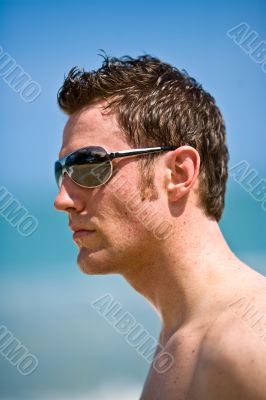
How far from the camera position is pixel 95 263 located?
3904mm

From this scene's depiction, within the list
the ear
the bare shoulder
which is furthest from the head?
the bare shoulder

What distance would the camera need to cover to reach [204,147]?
159 inches

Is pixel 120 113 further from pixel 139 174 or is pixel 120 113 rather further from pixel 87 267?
pixel 87 267

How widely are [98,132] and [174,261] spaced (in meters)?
0.95

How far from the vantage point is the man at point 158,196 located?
11.3ft

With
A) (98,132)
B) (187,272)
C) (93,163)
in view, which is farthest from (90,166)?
(187,272)

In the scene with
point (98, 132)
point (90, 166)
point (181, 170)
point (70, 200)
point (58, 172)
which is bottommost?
point (70, 200)

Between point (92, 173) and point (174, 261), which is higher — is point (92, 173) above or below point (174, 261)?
above

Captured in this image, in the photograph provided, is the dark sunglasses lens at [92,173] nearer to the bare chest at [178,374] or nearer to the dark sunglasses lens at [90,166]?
the dark sunglasses lens at [90,166]

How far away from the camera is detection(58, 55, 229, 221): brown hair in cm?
400

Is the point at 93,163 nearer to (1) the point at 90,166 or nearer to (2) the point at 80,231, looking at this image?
(1) the point at 90,166

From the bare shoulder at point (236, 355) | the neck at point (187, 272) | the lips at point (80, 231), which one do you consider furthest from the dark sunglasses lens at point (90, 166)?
the bare shoulder at point (236, 355)

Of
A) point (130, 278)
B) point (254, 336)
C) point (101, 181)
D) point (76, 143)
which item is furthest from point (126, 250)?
point (254, 336)

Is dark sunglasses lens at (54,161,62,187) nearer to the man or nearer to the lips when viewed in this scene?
the man
